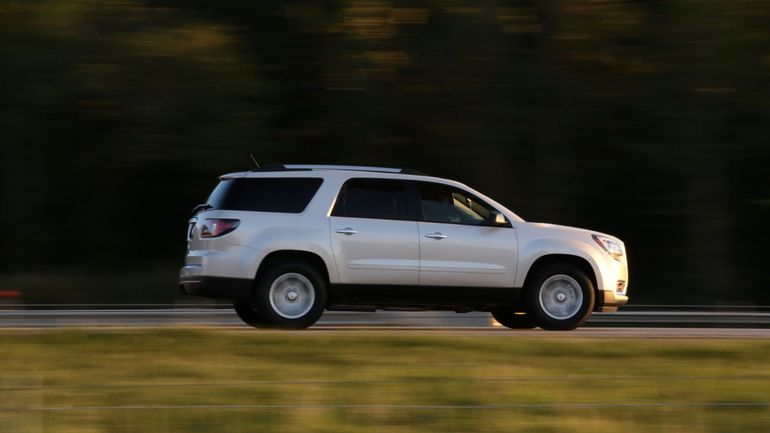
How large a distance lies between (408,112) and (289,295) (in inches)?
354

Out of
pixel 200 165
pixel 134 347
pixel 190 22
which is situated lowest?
pixel 134 347

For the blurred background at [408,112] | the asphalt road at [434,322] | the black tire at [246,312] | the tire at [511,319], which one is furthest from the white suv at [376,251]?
the blurred background at [408,112]

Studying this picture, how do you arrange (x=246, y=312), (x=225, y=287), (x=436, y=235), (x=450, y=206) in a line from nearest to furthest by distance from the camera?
(x=225, y=287)
(x=436, y=235)
(x=450, y=206)
(x=246, y=312)

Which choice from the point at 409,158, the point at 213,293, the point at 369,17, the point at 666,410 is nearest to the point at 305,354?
the point at 213,293

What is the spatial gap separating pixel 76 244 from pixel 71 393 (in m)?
17.1

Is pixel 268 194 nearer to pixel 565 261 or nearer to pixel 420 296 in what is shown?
pixel 420 296

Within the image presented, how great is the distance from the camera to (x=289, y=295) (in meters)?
Result: 12.8

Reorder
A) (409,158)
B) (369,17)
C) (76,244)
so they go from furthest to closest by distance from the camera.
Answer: (76,244)
(409,158)
(369,17)

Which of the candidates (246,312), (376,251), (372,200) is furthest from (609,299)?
(246,312)

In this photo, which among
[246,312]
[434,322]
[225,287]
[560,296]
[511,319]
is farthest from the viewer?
[434,322]

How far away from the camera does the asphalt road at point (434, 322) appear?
43.8ft

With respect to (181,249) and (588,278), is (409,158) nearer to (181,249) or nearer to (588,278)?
(181,249)

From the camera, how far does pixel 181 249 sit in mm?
25391

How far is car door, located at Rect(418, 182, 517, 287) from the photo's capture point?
507 inches
